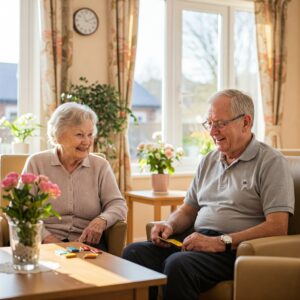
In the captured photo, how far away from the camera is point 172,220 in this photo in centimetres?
296

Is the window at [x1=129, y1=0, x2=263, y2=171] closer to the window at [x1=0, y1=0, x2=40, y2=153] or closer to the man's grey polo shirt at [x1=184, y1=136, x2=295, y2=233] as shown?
the window at [x1=0, y1=0, x2=40, y2=153]

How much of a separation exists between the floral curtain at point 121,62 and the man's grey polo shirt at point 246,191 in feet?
7.41

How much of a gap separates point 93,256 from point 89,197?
0.82 metres

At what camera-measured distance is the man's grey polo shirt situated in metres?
2.61

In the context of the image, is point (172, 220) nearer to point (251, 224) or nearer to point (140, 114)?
point (251, 224)

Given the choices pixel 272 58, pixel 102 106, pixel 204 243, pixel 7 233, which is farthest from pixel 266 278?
pixel 272 58

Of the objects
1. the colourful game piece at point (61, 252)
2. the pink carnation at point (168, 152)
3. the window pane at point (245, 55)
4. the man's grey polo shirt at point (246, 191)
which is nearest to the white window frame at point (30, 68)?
the pink carnation at point (168, 152)

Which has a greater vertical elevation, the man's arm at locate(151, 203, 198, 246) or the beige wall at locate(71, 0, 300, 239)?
the beige wall at locate(71, 0, 300, 239)

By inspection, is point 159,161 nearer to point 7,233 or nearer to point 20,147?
point 20,147

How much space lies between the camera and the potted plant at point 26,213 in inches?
82.6

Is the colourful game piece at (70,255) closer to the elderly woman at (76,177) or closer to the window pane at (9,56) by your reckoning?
the elderly woman at (76,177)

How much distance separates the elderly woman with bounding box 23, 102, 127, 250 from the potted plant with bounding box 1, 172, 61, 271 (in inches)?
35.6

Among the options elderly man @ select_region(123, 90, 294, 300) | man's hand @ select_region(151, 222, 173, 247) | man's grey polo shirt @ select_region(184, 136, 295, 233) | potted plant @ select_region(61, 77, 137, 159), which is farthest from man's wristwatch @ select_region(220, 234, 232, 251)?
potted plant @ select_region(61, 77, 137, 159)

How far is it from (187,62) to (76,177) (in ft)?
10.1
